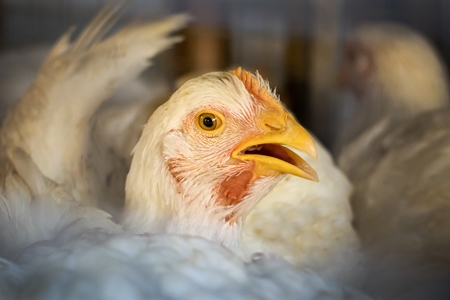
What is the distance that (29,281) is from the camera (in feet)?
2.19

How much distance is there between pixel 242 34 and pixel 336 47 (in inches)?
16.5

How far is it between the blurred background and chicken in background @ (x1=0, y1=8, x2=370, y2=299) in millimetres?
84

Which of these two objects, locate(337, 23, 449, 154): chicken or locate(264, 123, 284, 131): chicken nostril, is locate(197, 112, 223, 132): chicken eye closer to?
locate(264, 123, 284, 131): chicken nostril

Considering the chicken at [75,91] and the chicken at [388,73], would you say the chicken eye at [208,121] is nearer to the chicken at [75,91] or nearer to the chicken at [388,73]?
the chicken at [75,91]

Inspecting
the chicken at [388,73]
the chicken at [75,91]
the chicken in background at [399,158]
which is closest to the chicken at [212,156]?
the chicken at [75,91]

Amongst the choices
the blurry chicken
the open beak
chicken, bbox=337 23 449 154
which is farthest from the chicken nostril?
chicken, bbox=337 23 449 154

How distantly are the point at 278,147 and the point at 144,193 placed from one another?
214 mm

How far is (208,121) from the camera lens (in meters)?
0.88

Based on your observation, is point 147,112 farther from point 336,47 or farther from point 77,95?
point 336,47

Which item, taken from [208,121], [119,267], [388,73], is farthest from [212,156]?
[388,73]

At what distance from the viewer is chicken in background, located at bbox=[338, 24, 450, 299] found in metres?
0.90

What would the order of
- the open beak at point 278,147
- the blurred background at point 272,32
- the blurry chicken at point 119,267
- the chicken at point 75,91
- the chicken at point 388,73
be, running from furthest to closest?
the chicken at point 388,73 < the blurred background at point 272,32 < the chicken at point 75,91 < the open beak at point 278,147 < the blurry chicken at point 119,267

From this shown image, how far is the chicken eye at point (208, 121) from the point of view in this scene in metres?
0.87

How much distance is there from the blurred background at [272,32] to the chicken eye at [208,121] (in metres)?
0.15
